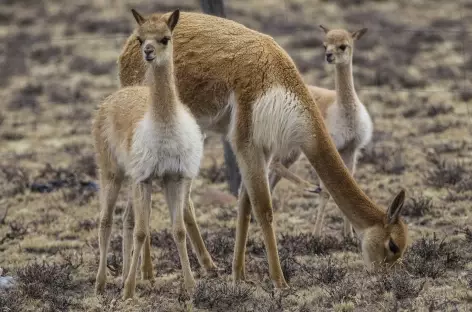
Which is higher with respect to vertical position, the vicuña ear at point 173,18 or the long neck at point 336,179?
the vicuña ear at point 173,18

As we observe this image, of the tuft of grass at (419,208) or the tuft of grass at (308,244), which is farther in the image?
the tuft of grass at (419,208)

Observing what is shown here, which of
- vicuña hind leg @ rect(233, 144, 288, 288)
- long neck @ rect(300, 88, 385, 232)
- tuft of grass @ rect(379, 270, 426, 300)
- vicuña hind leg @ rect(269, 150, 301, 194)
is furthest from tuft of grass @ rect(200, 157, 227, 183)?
tuft of grass @ rect(379, 270, 426, 300)

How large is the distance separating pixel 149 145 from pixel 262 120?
110cm

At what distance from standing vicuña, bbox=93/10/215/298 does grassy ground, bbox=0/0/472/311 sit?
0.51 metres

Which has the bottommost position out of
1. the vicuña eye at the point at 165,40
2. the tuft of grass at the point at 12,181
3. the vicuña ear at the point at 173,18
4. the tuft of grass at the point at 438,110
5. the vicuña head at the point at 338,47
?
the tuft of grass at the point at 438,110

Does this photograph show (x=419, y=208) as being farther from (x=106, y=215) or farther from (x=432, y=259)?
(x=106, y=215)

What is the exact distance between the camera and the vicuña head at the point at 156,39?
634cm

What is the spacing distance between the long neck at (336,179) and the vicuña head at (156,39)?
135 cm

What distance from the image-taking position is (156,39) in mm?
6410

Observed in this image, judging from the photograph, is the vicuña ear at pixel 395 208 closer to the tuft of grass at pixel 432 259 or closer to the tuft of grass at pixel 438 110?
the tuft of grass at pixel 432 259

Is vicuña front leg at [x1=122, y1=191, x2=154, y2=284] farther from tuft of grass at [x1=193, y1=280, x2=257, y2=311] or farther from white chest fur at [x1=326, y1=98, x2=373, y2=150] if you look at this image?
white chest fur at [x1=326, y1=98, x2=373, y2=150]

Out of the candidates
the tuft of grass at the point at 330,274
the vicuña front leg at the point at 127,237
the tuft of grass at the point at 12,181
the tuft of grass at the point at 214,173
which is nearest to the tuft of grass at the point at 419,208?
the tuft of grass at the point at 330,274

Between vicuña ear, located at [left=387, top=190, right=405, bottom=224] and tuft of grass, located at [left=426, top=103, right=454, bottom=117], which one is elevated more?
vicuña ear, located at [left=387, top=190, right=405, bottom=224]

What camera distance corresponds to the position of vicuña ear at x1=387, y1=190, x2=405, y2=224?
6.71 meters
